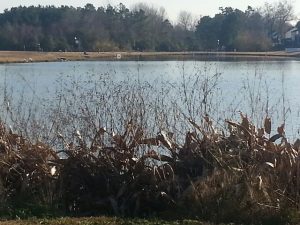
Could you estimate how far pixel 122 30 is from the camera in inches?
3770

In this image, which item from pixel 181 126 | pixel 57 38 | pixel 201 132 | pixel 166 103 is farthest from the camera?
pixel 57 38

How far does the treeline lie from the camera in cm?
8906

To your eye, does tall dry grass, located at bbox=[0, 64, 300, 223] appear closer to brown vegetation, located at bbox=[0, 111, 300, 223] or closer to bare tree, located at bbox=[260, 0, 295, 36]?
brown vegetation, located at bbox=[0, 111, 300, 223]

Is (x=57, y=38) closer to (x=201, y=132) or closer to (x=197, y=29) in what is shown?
(x=197, y=29)

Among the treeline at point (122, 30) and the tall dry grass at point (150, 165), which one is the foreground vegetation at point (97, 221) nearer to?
the tall dry grass at point (150, 165)

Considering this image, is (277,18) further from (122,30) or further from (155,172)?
(155,172)

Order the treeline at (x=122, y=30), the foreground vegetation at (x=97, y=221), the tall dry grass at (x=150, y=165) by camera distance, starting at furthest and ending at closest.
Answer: the treeline at (x=122, y=30), the tall dry grass at (x=150, y=165), the foreground vegetation at (x=97, y=221)

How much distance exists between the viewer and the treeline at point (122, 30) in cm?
8906

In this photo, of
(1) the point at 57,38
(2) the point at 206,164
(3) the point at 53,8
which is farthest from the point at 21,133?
(3) the point at 53,8

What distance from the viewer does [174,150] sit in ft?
26.3

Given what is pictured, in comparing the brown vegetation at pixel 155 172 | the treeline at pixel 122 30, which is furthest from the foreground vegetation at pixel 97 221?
the treeline at pixel 122 30

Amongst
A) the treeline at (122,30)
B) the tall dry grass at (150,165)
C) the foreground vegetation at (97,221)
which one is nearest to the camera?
the foreground vegetation at (97,221)

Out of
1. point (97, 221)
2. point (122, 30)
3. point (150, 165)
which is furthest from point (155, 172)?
point (122, 30)

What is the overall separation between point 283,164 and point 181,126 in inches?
68.6
